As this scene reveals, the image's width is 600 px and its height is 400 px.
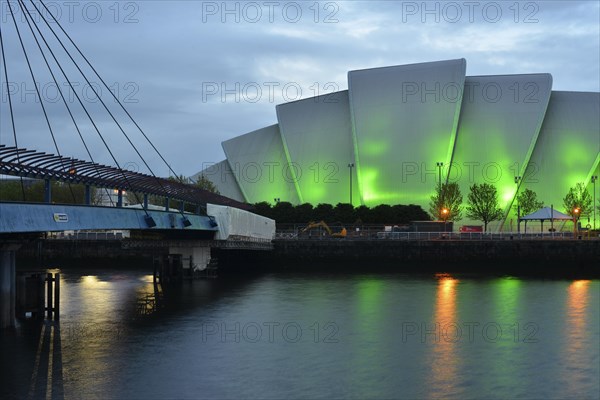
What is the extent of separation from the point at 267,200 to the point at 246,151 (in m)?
7.76

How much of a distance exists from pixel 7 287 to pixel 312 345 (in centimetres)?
1045

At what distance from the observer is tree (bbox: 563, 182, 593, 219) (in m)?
80.8

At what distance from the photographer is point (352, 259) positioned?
6041 centimetres

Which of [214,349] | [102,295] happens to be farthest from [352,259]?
[214,349]

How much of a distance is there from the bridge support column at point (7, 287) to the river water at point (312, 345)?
2.36 feet

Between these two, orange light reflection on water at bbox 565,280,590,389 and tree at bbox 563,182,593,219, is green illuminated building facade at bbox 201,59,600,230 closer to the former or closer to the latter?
tree at bbox 563,182,593,219

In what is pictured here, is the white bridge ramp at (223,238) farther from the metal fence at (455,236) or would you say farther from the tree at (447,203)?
the tree at (447,203)

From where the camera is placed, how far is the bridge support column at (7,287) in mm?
28392

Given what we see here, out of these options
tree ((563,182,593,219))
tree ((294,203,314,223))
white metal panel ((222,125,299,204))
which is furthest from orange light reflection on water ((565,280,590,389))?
white metal panel ((222,125,299,204))

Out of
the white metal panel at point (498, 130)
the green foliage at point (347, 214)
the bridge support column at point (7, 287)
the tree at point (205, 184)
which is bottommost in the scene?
the bridge support column at point (7, 287)

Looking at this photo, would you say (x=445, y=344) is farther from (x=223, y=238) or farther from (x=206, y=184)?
(x=206, y=184)

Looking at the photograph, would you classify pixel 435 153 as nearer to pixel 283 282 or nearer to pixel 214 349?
pixel 283 282

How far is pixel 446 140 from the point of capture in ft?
276

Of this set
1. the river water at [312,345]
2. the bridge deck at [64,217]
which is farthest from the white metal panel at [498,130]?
the bridge deck at [64,217]
